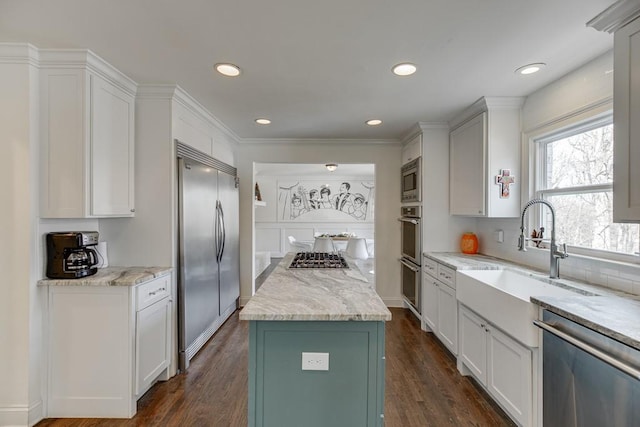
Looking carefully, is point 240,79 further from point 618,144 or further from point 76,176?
point 618,144

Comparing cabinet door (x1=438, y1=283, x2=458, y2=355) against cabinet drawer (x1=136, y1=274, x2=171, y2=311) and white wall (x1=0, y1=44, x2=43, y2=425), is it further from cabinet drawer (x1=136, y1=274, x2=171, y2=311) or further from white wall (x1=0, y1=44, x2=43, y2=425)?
white wall (x1=0, y1=44, x2=43, y2=425)

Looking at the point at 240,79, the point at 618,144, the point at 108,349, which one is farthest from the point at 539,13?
the point at 108,349

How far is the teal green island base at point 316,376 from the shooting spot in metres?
Result: 1.48

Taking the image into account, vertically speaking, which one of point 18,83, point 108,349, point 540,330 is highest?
point 18,83

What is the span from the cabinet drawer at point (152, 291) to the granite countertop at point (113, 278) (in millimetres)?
49

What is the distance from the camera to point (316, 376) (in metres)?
1.49

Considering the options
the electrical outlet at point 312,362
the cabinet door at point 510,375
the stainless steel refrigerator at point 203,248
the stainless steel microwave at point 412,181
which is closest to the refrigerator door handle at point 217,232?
the stainless steel refrigerator at point 203,248

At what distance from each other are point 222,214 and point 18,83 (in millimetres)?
1916

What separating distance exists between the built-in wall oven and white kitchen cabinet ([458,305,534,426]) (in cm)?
108

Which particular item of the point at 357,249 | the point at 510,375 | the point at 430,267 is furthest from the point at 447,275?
the point at 357,249

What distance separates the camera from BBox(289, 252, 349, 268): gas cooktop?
2558 millimetres

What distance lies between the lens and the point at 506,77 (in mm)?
2320

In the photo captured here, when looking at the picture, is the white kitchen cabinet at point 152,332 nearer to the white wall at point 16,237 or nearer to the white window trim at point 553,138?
the white wall at point 16,237

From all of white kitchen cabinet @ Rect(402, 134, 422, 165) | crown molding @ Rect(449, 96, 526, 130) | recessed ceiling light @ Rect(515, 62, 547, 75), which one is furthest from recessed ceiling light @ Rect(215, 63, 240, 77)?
white kitchen cabinet @ Rect(402, 134, 422, 165)
